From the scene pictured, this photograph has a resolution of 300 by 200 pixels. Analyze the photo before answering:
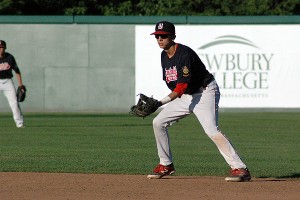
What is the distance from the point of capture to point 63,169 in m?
13.3

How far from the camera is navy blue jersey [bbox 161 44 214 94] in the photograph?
449 inches

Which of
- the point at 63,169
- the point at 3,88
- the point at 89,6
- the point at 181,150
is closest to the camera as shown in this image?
the point at 63,169

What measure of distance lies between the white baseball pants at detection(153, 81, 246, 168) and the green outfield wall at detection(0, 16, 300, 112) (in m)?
19.6

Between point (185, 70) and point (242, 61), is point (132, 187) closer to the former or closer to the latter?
point (185, 70)

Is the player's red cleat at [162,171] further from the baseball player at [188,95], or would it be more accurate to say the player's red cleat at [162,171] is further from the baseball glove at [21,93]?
the baseball glove at [21,93]

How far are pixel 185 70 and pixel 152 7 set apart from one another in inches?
1036

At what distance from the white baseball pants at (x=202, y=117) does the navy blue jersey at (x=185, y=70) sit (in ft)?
0.34

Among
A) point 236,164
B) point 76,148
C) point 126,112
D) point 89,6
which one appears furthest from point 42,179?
point 89,6

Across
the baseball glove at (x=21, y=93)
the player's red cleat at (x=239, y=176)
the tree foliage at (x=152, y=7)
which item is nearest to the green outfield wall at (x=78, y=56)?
the tree foliage at (x=152, y=7)

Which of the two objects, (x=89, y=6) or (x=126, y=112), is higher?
(x=89, y=6)

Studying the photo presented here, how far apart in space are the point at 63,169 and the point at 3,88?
319 inches

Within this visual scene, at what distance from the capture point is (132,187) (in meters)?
11.2

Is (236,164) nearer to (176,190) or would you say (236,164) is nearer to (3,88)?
(176,190)

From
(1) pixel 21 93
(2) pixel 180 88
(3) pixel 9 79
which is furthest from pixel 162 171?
(1) pixel 21 93
